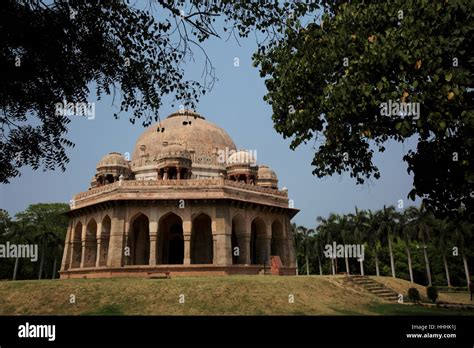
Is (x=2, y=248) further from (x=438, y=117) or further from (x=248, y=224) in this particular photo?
(x=438, y=117)

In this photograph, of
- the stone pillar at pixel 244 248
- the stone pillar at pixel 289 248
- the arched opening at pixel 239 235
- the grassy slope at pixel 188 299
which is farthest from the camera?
the stone pillar at pixel 289 248

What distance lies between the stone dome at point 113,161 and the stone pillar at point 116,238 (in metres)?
6.01

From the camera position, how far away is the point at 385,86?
8.41 metres

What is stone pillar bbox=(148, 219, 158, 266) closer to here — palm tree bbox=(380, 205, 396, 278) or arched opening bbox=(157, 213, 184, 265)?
arched opening bbox=(157, 213, 184, 265)

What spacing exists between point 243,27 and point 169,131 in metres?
27.3

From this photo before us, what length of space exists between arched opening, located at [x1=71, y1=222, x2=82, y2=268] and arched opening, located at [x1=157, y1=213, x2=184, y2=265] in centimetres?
683

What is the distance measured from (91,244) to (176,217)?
659 cm

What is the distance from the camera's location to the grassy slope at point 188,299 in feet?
47.0

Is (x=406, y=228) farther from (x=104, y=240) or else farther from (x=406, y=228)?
(x=104, y=240)

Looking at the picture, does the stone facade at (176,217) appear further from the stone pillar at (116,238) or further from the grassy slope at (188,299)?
the grassy slope at (188,299)

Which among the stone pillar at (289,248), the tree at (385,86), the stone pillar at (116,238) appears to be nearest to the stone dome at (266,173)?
the stone pillar at (289,248)

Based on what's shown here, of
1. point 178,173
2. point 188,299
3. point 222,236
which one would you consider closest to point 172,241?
point 178,173

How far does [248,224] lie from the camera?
2788 cm

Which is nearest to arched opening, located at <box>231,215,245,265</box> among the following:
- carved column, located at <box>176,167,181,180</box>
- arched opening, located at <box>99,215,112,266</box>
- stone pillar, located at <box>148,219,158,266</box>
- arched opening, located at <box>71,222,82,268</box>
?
carved column, located at <box>176,167,181,180</box>
